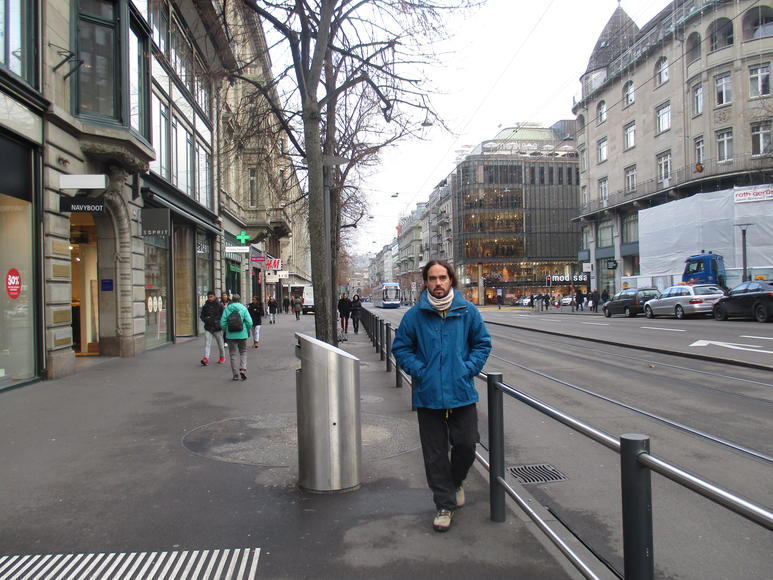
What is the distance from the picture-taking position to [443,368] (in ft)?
11.7

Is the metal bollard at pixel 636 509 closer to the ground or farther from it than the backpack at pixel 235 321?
closer to the ground

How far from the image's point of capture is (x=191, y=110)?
20.2 metres

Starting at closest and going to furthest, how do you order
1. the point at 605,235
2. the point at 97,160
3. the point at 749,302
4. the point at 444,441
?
the point at 444,441
the point at 97,160
the point at 749,302
the point at 605,235

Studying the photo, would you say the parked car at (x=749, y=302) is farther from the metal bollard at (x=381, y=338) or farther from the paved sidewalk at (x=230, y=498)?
the paved sidewalk at (x=230, y=498)

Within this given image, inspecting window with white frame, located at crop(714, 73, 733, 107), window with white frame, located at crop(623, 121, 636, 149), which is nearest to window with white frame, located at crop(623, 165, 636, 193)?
window with white frame, located at crop(623, 121, 636, 149)

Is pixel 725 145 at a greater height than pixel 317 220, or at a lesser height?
greater

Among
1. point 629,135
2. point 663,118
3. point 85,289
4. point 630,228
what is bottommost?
point 85,289

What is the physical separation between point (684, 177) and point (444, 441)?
39402 mm

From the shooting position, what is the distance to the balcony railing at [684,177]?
32688 millimetres

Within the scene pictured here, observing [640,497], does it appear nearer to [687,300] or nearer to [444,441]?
[444,441]

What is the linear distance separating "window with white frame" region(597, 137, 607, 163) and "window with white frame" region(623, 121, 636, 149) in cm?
311


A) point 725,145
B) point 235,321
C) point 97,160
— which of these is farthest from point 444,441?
point 725,145

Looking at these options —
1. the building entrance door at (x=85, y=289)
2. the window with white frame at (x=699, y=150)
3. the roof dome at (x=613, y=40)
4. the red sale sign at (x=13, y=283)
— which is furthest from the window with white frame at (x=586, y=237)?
the red sale sign at (x=13, y=283)

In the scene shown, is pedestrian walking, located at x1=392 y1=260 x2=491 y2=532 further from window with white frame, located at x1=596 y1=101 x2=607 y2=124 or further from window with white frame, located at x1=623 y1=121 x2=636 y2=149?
window with white frame, located at x1=596 y1=101 x2=607 y2=124
